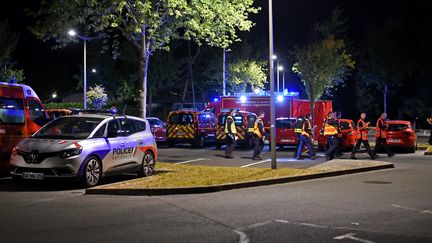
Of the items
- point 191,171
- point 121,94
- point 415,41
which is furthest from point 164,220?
point 121,94

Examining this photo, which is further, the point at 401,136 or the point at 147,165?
the point at 401,136

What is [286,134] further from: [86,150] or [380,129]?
[86,150]

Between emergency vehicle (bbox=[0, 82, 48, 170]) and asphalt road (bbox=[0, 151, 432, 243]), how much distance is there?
1325mm

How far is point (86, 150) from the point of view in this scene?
11414 mm

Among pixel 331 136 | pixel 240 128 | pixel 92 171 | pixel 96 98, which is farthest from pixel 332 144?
pixel 96 98

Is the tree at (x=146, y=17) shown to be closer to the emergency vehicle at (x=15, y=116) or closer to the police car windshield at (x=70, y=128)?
the emergency vehicle at (x=15, y=116)

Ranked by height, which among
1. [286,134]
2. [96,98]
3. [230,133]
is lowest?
[286,134]

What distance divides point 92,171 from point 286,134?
1398 centimetres

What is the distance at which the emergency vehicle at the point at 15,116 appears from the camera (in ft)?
43.7

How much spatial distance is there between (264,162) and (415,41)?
13.2 metres

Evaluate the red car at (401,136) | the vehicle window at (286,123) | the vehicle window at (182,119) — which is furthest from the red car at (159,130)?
the red car at (401,136)

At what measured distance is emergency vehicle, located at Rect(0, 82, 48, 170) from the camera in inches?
524

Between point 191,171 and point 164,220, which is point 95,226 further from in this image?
point 191,171

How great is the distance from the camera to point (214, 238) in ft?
23.0
